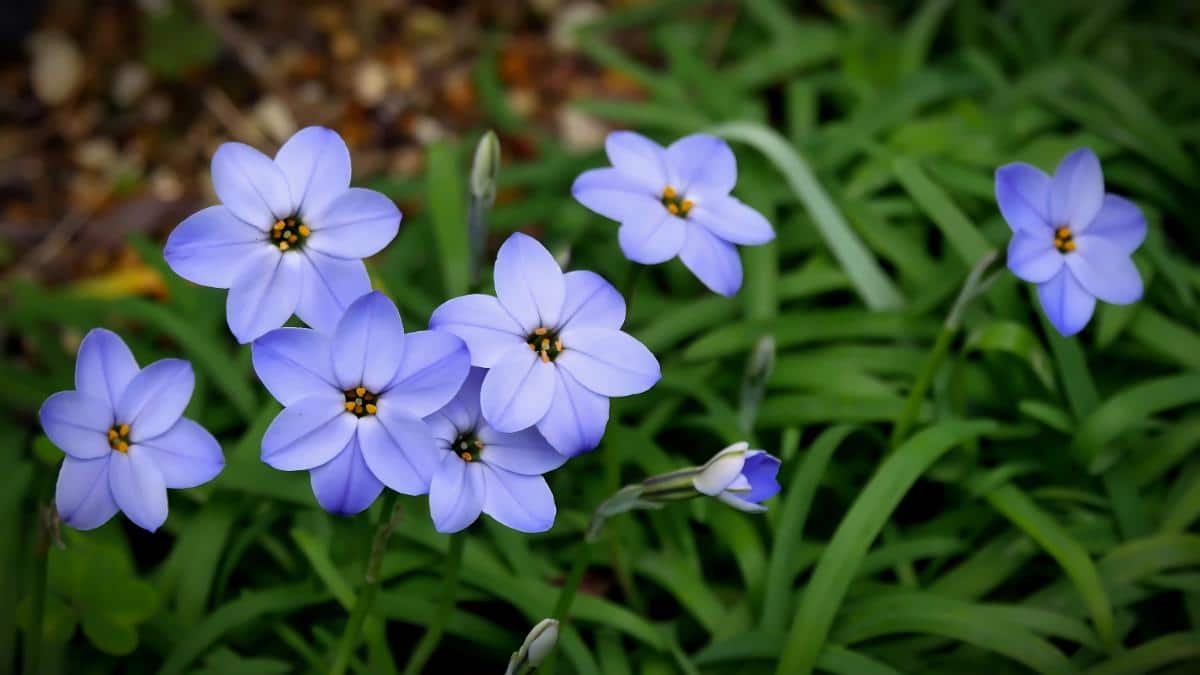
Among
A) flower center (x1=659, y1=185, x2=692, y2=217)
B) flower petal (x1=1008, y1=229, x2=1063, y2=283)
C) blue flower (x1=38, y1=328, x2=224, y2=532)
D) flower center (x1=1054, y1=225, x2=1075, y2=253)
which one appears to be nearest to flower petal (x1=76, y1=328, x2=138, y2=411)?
blue flower (x1=38, y1=328, x2=224, y2=532)

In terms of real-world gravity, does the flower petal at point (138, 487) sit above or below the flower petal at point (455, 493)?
below

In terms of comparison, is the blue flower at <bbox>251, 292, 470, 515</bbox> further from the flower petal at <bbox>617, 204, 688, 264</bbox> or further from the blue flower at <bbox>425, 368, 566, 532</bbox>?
the flower petal at <bbox>617, 204, 688, 264</bbox>

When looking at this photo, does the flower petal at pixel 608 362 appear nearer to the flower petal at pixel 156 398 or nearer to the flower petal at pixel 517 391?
the flower petal at pixel 517 391

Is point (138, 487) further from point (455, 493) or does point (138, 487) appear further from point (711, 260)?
point (711, 260)

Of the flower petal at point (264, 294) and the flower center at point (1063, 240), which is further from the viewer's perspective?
the flower center at point (1063, 240)

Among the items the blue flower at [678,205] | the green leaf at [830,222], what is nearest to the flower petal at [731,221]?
the blue flower at [678,205]

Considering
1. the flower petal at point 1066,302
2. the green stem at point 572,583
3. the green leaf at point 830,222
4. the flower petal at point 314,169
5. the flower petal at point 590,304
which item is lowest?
the green stem at point 572,583

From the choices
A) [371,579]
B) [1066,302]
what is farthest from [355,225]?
[1066,302]

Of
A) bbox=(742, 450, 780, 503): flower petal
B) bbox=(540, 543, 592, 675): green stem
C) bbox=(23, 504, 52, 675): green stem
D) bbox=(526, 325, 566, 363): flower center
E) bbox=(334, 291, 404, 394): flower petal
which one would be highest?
bbox=(526, 325, 566, 363): flower center
